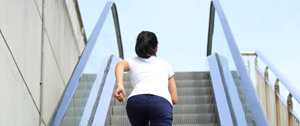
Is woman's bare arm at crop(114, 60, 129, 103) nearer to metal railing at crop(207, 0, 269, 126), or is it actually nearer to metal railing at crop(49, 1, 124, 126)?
metal railing at crop(49, 1, 124, 126)

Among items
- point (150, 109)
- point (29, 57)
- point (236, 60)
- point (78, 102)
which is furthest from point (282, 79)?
point (150, 109)

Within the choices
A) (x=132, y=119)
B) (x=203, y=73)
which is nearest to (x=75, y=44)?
(x=203, y=73)

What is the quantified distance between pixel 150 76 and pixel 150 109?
12.5 inches

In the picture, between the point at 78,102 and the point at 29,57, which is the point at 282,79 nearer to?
the point at 78,102

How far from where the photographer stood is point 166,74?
511 centimetres

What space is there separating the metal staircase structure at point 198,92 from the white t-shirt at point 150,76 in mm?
803

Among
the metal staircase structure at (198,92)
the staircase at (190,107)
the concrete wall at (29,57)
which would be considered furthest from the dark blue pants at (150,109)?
the staircase at (190,107)

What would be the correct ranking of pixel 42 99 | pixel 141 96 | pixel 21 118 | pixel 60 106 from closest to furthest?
pixel 141 96 → pixel 60 106 → pixel 21 118 → pixel 42 99

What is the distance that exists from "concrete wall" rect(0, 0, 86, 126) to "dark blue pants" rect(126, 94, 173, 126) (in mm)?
1232

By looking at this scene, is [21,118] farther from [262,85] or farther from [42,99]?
[262,85]

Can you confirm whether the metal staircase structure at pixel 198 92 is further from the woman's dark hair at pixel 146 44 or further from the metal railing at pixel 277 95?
the woman's dark hair at pixel 146 44

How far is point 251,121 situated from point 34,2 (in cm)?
299

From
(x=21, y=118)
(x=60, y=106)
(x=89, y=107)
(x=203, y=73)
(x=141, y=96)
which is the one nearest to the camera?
(x=141, y=96)

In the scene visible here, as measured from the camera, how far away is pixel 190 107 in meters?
8.07
